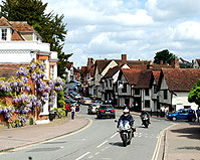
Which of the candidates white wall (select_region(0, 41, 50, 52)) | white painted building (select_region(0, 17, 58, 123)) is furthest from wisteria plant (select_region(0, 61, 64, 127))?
white wall (select_region(0, 41, 50, 52))

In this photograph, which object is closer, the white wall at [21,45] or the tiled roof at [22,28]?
the white wall at [21,45]

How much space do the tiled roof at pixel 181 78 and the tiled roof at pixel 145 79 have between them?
342 inches

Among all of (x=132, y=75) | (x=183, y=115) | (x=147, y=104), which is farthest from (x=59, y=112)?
(x=132, y=75)

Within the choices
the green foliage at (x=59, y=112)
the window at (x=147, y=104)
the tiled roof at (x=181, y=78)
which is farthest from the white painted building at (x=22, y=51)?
the window at (x=147, y=104)

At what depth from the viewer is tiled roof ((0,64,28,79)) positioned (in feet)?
87.9

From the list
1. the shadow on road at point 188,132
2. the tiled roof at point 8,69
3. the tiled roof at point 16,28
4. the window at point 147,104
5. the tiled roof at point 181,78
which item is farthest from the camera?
the window at point 147,104

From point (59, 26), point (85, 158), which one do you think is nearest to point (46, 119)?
point (85, 158)

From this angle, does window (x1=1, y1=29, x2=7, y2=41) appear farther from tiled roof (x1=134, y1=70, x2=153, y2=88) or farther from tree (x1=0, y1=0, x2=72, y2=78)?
tiled roof (x1=134, y1=70, x2=153, y2=88)

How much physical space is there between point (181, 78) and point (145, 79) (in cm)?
1298

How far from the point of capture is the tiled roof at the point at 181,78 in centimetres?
4531

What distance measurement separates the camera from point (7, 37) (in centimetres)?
3183

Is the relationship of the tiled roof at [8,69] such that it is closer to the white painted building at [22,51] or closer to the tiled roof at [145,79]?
the white painted building at [22,51]

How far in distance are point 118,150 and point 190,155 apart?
333cm

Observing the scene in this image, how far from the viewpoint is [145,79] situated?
58.9 metres
